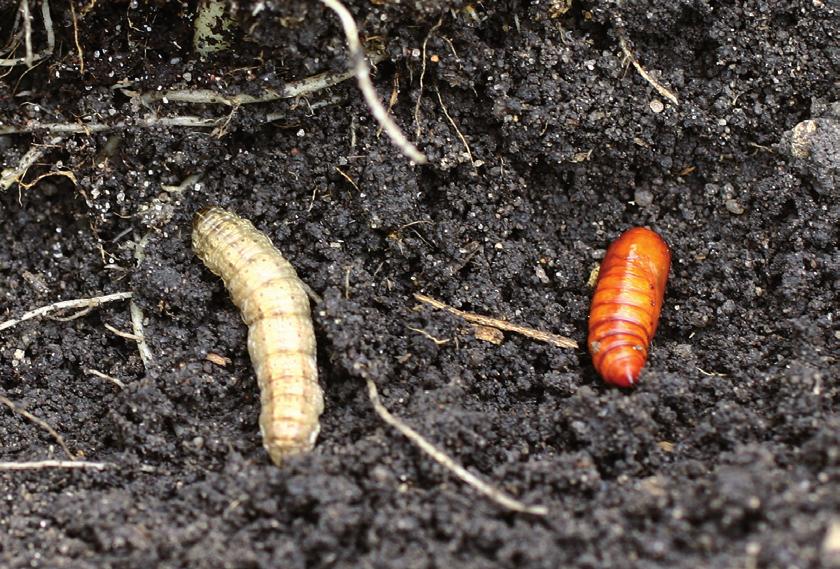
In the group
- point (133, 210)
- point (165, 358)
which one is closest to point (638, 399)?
point (165, 358)

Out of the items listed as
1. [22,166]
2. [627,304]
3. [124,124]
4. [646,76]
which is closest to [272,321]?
[124,124]

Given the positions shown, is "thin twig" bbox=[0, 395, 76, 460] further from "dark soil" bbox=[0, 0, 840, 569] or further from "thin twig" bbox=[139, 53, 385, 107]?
"thin twig" bbox=[139, 53, 385, 107]

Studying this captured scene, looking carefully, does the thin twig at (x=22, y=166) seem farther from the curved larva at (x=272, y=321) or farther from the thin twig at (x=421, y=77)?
the thin twig at (x=421, y=77)

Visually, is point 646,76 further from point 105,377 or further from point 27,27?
point 105,377

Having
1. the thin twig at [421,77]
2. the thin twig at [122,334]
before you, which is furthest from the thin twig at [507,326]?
the thin twig at [122,334]

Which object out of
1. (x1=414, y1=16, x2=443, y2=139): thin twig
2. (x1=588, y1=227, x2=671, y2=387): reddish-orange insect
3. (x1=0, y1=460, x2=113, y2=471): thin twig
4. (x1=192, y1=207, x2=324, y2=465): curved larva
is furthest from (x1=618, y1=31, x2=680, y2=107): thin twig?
(x1=0, y1=460, x2=113, y2=471): thin twig

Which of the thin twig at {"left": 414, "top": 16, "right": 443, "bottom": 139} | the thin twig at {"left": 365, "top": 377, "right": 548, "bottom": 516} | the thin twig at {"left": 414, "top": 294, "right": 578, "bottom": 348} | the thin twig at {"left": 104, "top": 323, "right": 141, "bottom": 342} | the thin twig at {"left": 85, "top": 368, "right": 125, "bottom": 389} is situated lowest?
the thin twig at {"left": 365, "top": 377, "right": 548, "bottom": 516}

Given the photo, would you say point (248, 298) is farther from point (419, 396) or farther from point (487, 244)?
point (487, 244)
